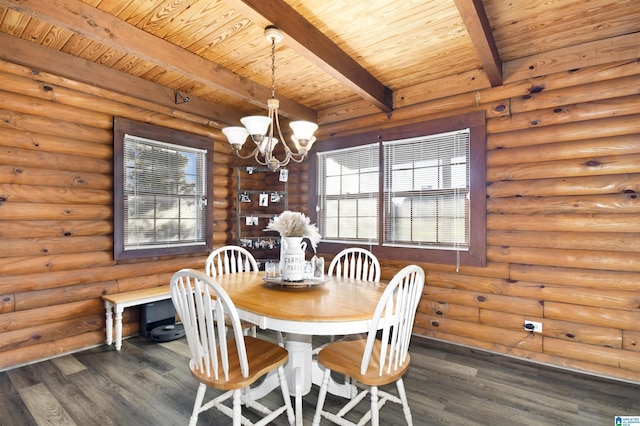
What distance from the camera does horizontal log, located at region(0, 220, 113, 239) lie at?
2.81m

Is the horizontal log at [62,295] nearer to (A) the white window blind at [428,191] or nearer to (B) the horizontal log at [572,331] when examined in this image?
(A) the white window blind at [428,191]

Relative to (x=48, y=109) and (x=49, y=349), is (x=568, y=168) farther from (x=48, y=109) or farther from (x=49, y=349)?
(x=49, y=349)

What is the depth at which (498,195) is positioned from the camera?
3152mm

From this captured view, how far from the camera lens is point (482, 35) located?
2.32 meters

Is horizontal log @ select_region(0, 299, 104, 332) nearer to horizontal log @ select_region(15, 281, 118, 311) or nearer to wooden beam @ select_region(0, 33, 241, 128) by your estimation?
horizontal log @ select_region(15, 281, 118, 311)

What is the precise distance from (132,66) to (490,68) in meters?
3.35

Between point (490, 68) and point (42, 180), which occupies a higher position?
point (490, 68)

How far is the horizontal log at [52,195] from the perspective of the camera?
2.81 meters

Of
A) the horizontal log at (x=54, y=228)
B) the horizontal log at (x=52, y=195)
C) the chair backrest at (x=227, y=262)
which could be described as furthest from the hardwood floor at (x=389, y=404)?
the horizontal log at (x=52, y=195)

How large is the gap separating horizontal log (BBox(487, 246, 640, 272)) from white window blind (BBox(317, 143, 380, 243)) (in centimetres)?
136

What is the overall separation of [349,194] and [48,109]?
319 cm

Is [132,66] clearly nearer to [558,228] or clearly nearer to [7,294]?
[7,294]

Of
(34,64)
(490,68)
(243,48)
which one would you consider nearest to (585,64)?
(490,68)

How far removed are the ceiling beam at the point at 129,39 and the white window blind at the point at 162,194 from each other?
114cm
